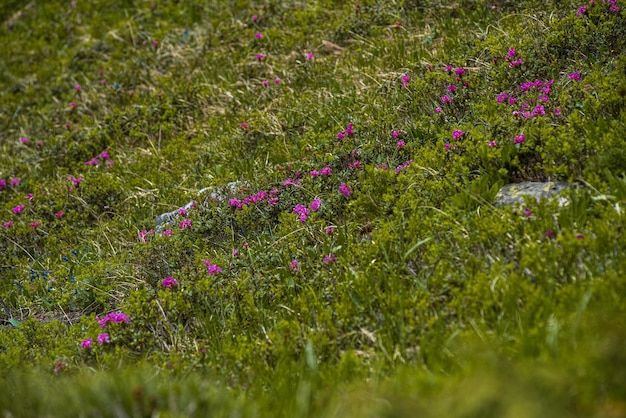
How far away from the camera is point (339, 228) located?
193 inches

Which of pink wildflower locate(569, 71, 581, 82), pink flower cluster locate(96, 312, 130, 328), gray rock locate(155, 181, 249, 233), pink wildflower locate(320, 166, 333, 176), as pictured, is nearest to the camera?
pink flower cluster locate(96, 312, 130, 328)

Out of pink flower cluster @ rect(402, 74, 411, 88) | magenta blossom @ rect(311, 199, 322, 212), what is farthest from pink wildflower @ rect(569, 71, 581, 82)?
magenta blossom @ rect(311, 199, 322, 212)

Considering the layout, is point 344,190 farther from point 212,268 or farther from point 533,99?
point 533,99

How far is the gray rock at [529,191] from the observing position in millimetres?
4273

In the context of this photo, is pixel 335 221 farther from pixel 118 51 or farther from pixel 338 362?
pixel 118 51

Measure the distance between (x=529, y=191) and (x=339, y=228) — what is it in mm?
1617

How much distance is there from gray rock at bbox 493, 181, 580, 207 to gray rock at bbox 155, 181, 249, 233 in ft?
9.38

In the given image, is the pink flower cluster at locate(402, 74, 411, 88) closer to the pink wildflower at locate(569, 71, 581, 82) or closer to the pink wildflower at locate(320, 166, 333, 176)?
the pink wildflower at locate(320, 166, 333, 176)

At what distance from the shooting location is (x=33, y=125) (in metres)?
10.1

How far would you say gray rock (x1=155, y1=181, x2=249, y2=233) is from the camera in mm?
6086

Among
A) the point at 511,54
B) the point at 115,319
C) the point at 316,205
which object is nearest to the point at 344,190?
the point at 316,205

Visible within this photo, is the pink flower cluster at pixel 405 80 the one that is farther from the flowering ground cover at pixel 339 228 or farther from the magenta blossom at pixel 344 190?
the magenta blossom at pixel 344 190

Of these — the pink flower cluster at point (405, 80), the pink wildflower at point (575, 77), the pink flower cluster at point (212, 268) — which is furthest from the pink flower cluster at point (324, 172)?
the pink wildflower at point (575, 77)

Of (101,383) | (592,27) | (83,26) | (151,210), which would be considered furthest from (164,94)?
(101,383)
